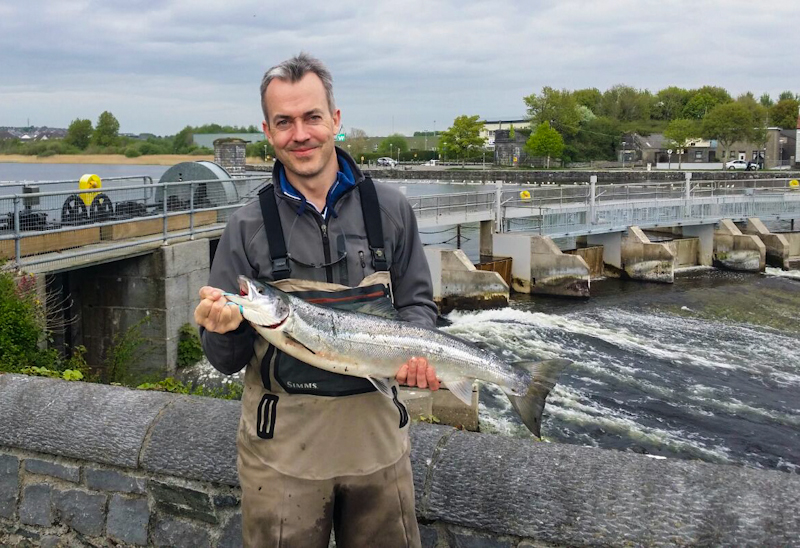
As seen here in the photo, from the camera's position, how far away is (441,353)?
2.98 metres

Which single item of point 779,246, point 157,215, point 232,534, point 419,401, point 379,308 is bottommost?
point 779,246

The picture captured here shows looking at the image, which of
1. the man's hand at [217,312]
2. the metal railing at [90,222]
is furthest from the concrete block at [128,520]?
the metal railing at [90,222]

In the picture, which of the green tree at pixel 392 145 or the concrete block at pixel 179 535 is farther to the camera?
the green tree at pixel 392 145

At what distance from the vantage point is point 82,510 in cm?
403

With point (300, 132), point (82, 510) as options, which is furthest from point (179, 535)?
point (300, 132)

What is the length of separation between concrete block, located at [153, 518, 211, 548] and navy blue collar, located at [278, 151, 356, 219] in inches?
72.0

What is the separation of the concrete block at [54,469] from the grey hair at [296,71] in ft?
7.23

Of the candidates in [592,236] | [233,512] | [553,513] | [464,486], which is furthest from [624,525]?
[592,236]

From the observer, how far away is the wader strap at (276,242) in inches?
112

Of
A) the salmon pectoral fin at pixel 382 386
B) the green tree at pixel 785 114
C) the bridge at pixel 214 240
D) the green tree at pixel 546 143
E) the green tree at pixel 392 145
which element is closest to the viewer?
the salmon pectoral fin at pixel 382 386

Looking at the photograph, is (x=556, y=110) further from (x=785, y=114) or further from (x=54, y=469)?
(x=54, y=469)

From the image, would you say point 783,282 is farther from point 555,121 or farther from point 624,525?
point 555,121

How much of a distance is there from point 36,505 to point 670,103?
16171 centimetres

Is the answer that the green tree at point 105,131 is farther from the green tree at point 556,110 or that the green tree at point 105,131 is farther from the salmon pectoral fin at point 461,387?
the salmon pectoral fin at point 461,387
